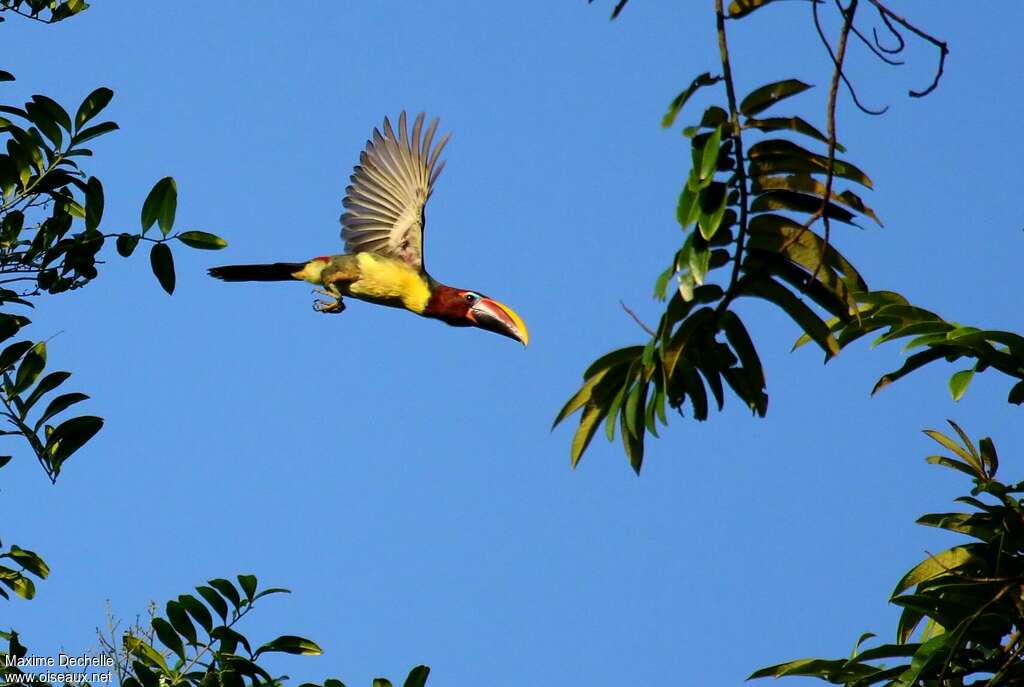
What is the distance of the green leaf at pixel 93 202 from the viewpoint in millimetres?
3676

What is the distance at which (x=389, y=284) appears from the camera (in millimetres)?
5719

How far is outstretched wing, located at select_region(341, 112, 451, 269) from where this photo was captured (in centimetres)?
582

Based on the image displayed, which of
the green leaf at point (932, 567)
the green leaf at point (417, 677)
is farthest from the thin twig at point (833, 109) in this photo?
the green leaf at point (417, 677)

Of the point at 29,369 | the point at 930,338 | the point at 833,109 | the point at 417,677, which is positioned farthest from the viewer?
the point at 29,369

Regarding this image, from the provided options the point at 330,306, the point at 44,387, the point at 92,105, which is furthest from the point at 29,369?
the point at 330,306

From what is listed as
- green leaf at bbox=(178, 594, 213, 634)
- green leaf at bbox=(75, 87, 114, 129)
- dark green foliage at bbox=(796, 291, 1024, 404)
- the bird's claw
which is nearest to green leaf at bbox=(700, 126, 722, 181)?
dark green foliage at bbox=(796, 291, 1024, 404)

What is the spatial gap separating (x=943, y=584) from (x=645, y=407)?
1204 millimetres

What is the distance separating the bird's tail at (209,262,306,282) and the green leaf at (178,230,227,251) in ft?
6.85

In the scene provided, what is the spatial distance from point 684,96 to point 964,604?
143cm

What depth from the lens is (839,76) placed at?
1.68 metres

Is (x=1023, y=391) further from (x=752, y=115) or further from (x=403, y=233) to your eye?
(x=403, y=233)

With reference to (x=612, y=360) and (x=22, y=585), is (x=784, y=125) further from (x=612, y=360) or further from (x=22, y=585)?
(x=22, y=585)

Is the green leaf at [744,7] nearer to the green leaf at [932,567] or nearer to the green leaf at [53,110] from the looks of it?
the green leaf at [932,567]

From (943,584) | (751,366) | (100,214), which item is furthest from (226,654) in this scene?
(751,366)
